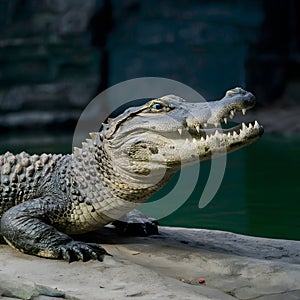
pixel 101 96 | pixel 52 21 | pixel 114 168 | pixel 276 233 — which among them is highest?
pixel 52 21

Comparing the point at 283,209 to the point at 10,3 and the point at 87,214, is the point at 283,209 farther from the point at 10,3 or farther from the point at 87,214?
the point at 10,3

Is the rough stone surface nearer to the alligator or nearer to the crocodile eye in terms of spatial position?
Result: the alligator

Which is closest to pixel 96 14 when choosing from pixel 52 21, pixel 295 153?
pixel 52 21

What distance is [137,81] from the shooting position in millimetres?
13461

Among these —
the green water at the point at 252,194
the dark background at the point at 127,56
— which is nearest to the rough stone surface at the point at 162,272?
the green water at the point at 252,194

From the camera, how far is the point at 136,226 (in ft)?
12.6

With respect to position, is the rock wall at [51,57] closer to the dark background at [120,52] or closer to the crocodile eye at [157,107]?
the dark background at [120,52]

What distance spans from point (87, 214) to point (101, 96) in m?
9.66

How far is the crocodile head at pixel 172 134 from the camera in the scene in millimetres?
3143

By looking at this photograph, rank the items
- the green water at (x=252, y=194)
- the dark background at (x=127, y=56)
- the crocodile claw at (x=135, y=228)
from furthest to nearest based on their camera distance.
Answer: the dark background at (x=127, y=56) < the green water at (x=252, y=194) < the crocodile claw at (x=135, y=228)

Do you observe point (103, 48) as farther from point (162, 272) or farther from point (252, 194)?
point (162, 272)

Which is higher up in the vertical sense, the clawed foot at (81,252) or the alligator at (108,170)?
the alligator at (108,170)

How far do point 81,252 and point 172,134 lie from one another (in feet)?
2.42

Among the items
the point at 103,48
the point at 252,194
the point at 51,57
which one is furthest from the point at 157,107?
the point at 103,48
